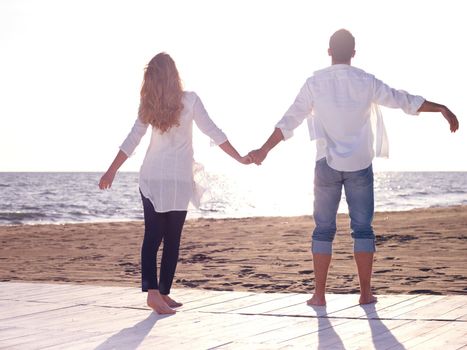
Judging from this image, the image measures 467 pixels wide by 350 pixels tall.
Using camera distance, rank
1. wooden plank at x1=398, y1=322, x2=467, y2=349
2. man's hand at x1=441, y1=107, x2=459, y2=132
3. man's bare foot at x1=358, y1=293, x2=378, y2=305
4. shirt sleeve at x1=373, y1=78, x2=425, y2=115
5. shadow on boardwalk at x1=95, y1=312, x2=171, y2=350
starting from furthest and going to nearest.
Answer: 1. man's bare foot at x1=358, y1=293, x2=378, y2=305
2. shirt sleeve at x1=373, y1=78, x2=425, y2=115
3. man's hand at x1=441, y1=107, x2=459, y2=132
4. shadow on boardwalk at x1=95, y1=312, x2=171, y2=350
5. wooden plank at x1=398, y1=322, x2=467, y2=349

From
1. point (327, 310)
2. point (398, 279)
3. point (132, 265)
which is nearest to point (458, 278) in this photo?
point (398, 279)

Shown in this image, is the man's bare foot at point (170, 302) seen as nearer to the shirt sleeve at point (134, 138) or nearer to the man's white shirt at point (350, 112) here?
the shirt sleeve at point (134, 138)

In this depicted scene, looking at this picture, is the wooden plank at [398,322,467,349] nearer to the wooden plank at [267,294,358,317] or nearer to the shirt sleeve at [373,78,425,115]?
the wooden plank at [267,294,358,317]

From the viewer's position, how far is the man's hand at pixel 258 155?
5427 mm

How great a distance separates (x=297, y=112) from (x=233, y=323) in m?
1.55

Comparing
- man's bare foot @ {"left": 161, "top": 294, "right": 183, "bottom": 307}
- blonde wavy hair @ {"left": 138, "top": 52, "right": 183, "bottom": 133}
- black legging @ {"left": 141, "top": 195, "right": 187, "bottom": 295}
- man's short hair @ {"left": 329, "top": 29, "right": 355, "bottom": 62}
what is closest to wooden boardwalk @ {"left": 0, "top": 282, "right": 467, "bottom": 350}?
man's bare foot @ {"left": 161, "top": 294, "right": 183, "bottom": 307}

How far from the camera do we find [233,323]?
4.68 meters

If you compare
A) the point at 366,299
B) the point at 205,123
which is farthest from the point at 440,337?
the point at 205,123

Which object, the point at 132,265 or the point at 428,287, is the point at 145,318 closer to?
the point at 428,287

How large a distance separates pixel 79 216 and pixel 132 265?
73.8 feet

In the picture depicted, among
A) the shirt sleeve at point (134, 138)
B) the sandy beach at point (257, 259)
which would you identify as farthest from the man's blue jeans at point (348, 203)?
the sandy beach at point (257, 259)

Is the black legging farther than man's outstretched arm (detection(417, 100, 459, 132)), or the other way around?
the black legging

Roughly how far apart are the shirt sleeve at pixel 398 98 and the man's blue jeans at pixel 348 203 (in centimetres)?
48

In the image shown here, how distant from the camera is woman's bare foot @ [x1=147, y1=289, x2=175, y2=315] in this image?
5113mm
